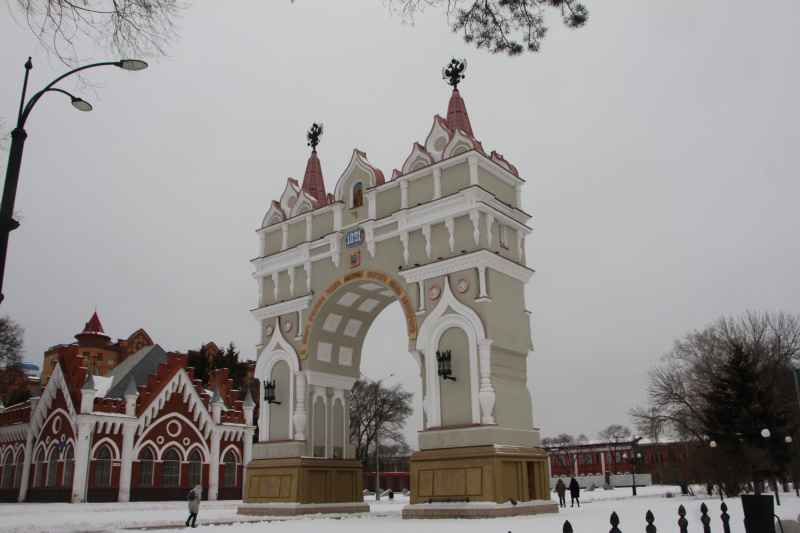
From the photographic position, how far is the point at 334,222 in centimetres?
2333

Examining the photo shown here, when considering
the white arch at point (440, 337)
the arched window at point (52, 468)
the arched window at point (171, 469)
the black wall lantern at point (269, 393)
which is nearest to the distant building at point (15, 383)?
the arched window at point (52, 468)

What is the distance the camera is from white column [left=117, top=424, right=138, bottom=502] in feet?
106

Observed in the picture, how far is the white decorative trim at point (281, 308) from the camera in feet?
76.0

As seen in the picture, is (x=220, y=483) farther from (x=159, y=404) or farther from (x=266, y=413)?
(x=266, y=413)

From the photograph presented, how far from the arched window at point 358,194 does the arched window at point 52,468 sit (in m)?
22.5

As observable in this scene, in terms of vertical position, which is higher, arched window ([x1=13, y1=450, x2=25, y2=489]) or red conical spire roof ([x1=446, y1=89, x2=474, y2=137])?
red conical spire roof ([x1=446, y1=89, x2=474, y2=137])

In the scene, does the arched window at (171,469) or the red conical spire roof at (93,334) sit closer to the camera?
the arched window at (171,469)

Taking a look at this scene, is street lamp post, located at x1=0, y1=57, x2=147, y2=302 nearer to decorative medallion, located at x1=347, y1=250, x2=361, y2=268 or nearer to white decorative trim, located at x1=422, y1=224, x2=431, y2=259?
white decorative trim, located at x1=422, y1=224, x2=431, y2=259

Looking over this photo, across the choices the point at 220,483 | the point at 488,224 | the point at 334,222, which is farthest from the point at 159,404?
the point at 488,224

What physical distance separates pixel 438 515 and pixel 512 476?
2.21 meters

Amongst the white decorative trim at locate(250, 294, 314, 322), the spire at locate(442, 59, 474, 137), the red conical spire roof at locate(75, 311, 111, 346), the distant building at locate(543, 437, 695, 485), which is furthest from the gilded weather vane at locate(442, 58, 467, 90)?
the distant building at locate(543, 437, 695, 485)

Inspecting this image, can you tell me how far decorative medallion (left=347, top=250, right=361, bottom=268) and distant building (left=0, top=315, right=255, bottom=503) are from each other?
1794 cm

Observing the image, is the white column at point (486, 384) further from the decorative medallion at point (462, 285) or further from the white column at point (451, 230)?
the white column at point (451, 230)

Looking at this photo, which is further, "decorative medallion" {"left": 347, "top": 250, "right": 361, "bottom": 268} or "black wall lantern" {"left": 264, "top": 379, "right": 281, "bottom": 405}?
"black wall lantern" {"left": 264, "top": 379, "right": 281, "bottom": 405}
